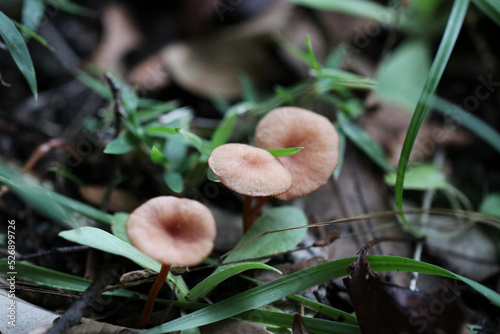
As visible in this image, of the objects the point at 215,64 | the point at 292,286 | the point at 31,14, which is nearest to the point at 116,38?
the point at 215,64

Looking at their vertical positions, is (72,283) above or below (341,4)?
below

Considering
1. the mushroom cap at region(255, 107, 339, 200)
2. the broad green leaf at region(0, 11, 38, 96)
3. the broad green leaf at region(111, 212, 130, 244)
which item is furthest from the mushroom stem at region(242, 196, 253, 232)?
the broad green leaf at region(0, 11, 38, 96)

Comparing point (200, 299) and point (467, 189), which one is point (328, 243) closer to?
point (200, 299)

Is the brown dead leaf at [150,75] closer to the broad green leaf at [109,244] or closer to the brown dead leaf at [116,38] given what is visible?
the brown dead leaf at [116,38]

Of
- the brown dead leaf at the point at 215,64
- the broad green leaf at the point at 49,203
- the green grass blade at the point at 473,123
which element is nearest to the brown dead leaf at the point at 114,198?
the broad green leaf at the point at 49,203

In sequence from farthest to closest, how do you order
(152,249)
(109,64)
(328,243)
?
Result: (109,64)
(328,243)
(152,249)

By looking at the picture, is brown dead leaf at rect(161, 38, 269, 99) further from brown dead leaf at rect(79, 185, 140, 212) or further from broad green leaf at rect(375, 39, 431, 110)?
brown dead leaf at rect(79, 185, 140, 212)

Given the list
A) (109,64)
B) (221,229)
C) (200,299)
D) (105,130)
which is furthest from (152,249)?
(109,64)
